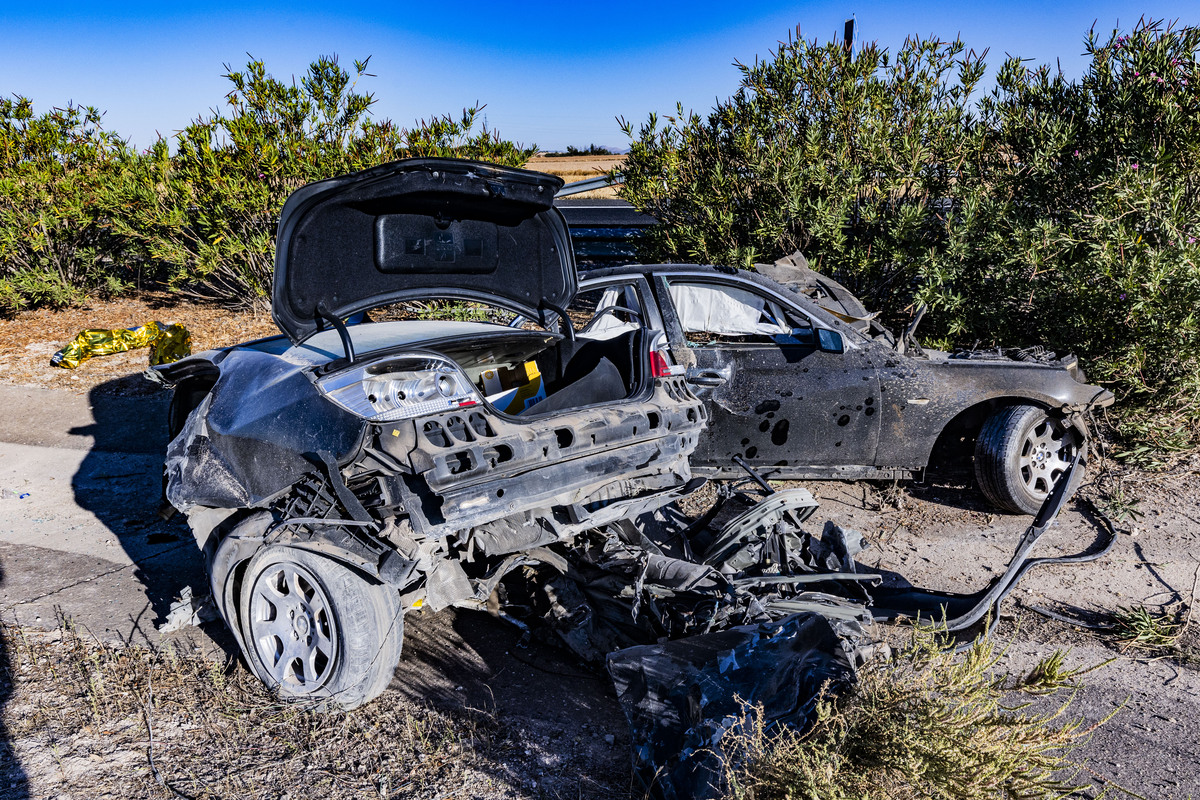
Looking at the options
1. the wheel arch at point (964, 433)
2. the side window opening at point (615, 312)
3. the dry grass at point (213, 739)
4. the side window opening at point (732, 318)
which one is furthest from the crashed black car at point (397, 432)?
the wheel arch at point (964, 433)

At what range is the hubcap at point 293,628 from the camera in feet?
10.0

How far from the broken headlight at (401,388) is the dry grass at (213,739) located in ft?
3.99

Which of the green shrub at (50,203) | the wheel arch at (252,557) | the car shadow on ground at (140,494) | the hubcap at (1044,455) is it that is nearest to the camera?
the wheel arch at (252,557)

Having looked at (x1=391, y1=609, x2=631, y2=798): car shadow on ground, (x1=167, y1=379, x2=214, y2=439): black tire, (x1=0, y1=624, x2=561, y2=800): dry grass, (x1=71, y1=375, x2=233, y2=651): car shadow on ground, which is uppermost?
(x1=167, y1=379, x2=214, y2=439): black tire

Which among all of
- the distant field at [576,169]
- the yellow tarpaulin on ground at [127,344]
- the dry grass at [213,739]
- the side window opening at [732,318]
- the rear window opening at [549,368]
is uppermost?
the distant field at [576,169]

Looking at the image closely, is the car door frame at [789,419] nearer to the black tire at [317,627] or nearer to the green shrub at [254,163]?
the black tire at [317,627]

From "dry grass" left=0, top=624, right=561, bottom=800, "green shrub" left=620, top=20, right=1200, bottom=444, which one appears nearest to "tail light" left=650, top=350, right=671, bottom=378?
"dry grass" left=0, top=624, right=561, bottom=800

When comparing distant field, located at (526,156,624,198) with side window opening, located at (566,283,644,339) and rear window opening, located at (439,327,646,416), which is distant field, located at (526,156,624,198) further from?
rear window opening, located at (439,327,646,416)

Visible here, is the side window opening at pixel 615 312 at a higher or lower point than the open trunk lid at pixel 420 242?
lower

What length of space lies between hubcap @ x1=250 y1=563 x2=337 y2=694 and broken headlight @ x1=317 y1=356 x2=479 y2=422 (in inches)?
27.8

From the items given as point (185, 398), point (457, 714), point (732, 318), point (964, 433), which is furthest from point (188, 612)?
point (964, 433)

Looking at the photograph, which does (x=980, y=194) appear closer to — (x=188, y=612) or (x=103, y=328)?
(x=188, y=612)

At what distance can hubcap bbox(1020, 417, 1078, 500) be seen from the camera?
16.7ft

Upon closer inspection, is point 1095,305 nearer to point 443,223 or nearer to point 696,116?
point 696,116
